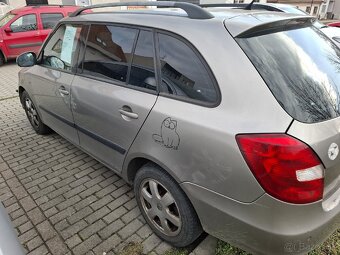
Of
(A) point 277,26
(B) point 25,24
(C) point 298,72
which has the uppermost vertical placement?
(A) point 277,26

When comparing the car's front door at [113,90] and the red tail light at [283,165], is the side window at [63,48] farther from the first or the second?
the red tail light at [283,165]

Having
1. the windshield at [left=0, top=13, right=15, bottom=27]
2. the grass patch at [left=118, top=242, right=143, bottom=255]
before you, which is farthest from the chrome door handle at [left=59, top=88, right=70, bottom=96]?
the windshield at [left=0, top=13, right=15, bottom=27]

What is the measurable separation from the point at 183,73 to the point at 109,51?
3.02ft

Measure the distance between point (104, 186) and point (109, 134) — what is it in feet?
2.72

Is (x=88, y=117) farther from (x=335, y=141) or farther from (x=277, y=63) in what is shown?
(x=335, y=141)

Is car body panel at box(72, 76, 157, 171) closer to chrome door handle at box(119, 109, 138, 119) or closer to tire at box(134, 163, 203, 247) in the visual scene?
chrome door handle at box(119, 109, 138, 119)

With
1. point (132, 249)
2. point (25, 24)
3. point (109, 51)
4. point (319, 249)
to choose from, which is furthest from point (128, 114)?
point (25, 24)

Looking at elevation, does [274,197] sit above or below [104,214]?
above

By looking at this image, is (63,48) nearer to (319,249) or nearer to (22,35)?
(319,249)

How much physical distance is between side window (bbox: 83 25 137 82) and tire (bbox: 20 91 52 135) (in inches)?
67.7

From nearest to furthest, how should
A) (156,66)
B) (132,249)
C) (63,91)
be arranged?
(156,66)
(132,249)
(63,91)

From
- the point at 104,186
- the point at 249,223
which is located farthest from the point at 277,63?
the point at 104,186

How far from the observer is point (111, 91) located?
2.32 m

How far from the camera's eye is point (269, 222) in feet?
4.89
